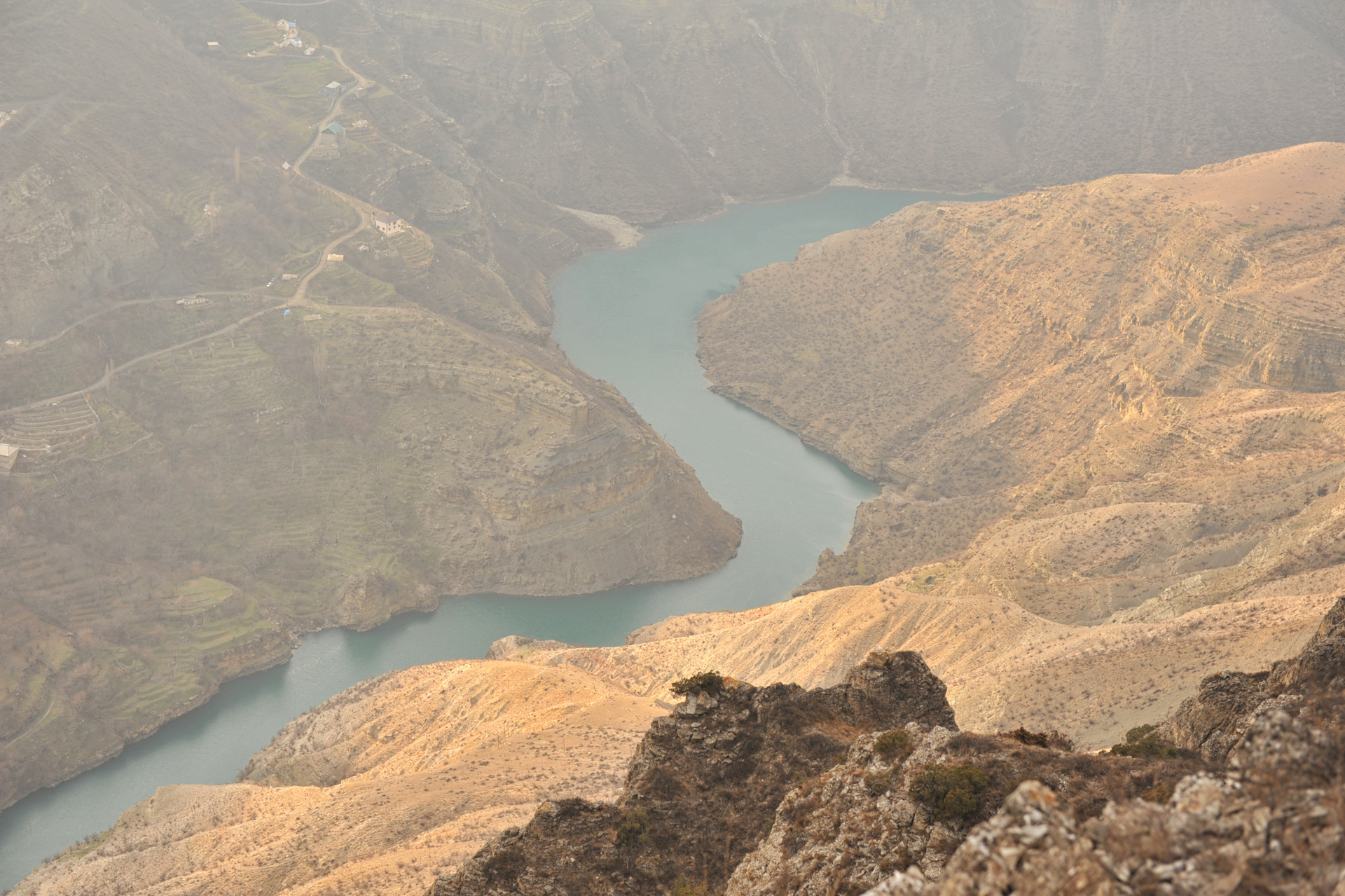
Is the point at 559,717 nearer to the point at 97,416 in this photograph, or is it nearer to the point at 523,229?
the point at 97,416

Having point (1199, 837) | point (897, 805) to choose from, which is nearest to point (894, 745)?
point (897, 805)

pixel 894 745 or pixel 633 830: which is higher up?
pixel 894 745

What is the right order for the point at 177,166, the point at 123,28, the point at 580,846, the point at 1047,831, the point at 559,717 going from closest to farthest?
the point at 1047,831 < the point at 580,846 < the point at 559,717 < the point at 177,166 < the point at 123,28

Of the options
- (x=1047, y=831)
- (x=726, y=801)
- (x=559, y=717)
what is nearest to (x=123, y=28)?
(x=559, y=717)

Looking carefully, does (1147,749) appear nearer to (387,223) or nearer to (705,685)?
(705,685)

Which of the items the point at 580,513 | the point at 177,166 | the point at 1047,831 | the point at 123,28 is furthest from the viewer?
the point at 123,28

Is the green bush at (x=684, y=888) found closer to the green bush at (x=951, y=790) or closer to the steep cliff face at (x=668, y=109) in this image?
the green bush at (x=951, y=790)
